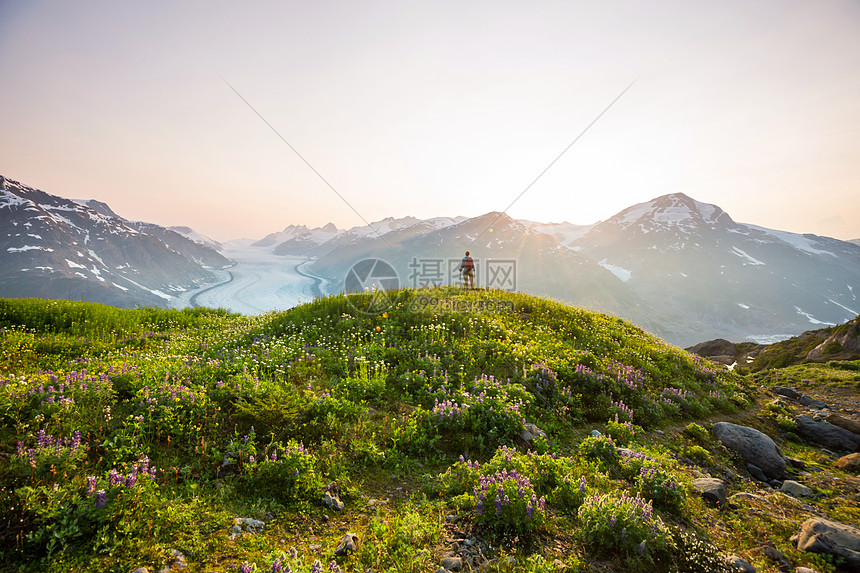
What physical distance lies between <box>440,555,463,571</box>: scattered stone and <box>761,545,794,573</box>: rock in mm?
4804

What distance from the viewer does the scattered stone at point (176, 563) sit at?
3791 mm

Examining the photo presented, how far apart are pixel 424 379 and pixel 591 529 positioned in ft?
16.8

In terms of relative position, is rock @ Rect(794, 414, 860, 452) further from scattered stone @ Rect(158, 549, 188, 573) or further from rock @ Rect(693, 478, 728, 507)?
scattered stone @ Rect(158, 549, 188, 573)

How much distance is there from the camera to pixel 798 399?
522 inches

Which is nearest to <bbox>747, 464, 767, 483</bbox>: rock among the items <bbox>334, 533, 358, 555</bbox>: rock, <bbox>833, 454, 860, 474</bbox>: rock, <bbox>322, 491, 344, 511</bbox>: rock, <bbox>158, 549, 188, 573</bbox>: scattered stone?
<bbox>833, 454, 860, 474</bbox>: rock

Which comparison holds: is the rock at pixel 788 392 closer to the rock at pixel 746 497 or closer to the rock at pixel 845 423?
the rock at pixel 845 423

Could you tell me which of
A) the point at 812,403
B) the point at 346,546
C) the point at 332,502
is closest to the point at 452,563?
the point at 346,546

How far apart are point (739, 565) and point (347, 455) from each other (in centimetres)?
615

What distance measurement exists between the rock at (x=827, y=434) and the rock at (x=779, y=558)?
7.29 meters

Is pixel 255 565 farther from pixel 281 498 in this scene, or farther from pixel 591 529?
pixel 591 529

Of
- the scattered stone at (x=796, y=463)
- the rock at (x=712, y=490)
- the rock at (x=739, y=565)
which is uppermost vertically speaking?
the rock at (x=739, y=565)

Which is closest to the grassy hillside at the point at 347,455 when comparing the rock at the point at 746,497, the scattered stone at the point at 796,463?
the rock at the point at 746,497

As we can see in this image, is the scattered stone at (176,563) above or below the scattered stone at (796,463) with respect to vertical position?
above

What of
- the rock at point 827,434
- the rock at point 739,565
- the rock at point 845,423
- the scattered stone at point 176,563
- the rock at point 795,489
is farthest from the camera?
the rock at point 845,423
